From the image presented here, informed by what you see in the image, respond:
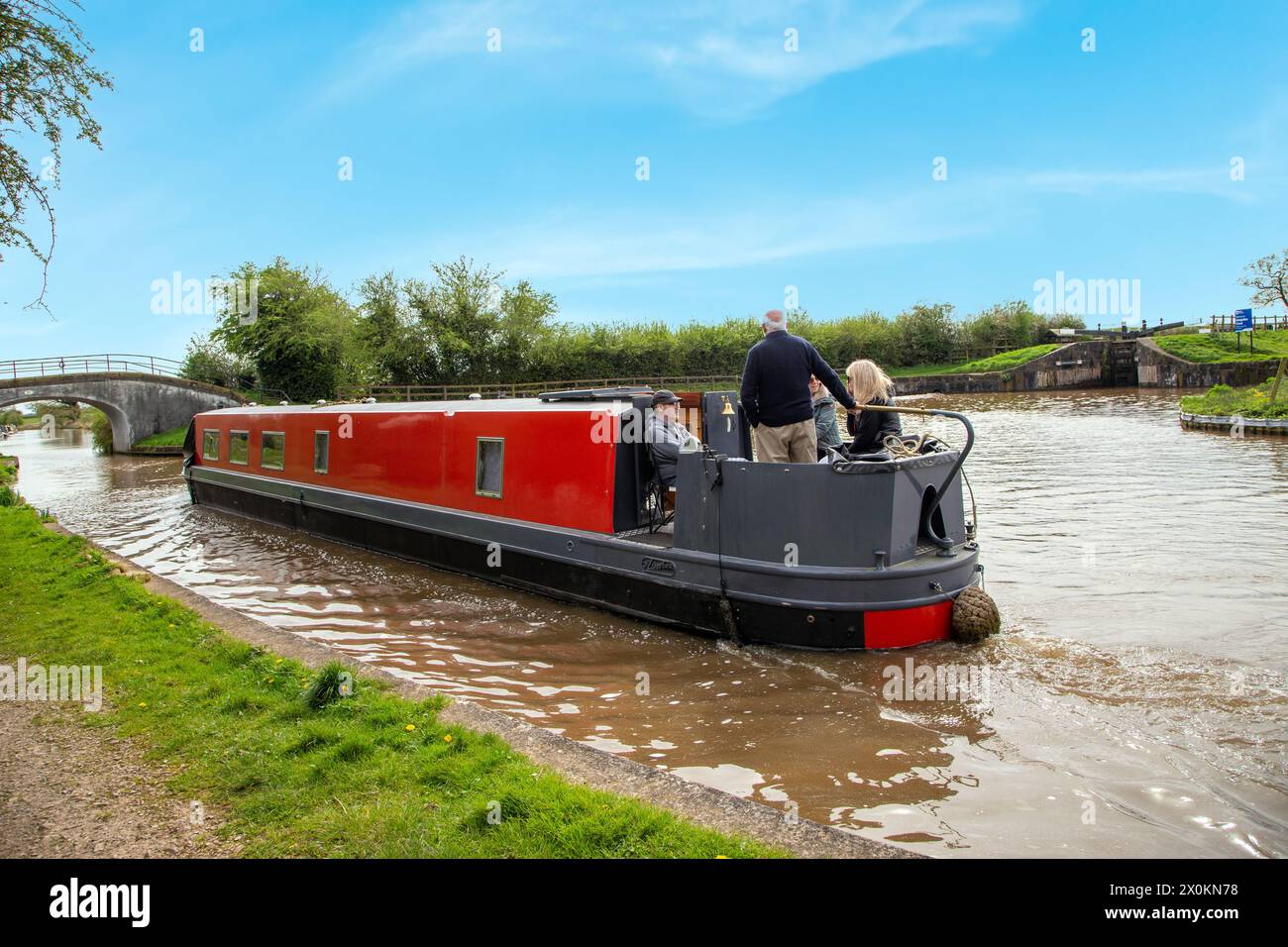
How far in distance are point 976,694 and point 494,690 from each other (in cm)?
362

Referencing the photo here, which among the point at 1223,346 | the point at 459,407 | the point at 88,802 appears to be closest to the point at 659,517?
the point at 459,407

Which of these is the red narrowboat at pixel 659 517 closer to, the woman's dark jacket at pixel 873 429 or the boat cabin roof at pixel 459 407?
the boat cabin roof at pixel 459 407

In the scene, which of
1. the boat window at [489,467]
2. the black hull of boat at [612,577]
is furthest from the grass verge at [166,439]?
the boat window at [489,467]

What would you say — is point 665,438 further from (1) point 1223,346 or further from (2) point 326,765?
(1) point 1223,346

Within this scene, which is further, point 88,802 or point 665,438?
point 665,438

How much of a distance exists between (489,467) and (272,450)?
22.6 ft

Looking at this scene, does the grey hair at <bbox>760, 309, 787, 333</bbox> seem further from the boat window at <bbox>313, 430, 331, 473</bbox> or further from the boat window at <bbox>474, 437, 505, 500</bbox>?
the boat window at <bbox>313, 430, 331, 473</bbox>

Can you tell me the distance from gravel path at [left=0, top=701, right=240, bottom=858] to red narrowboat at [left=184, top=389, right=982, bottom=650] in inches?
170

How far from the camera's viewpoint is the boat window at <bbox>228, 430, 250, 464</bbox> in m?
15.7

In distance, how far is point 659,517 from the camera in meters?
8.48

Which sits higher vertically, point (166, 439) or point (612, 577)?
point (166, 439)

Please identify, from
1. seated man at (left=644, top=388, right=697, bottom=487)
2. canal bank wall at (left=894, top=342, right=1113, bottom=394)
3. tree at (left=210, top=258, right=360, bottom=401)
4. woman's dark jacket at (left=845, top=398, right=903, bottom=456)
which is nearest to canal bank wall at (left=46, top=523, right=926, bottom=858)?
seated man at (left=644, top=388, right=697, bottom=487)
